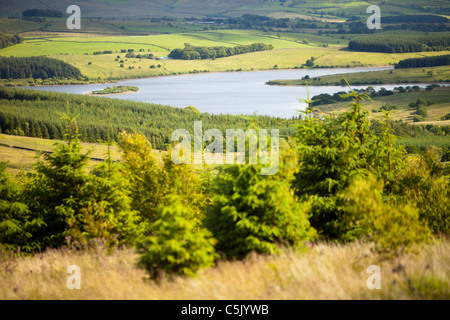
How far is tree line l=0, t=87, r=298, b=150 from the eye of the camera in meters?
121

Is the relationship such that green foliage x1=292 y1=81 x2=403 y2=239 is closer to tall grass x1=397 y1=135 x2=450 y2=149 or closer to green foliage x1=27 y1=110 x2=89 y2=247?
green foliage x1=27 y1=110 x2=89 y2=247

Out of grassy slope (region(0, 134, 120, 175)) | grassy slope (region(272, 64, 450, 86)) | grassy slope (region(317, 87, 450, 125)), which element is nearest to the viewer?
grassy slope (region(0, 134, 120, 175))

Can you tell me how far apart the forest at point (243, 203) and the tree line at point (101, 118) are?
90910 millimetres

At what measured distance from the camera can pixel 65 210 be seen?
48.5 ft

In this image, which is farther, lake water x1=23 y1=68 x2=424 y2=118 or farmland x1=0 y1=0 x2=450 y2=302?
lake water x1=23 y1=68 x2=424 y2=118

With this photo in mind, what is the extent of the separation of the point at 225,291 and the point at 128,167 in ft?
37.1

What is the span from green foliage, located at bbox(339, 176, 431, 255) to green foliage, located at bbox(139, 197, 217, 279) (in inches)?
164

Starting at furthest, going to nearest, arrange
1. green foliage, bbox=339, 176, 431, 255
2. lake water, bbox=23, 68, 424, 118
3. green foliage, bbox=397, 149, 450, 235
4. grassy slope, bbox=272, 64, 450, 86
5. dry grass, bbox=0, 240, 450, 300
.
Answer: grassy slope, bbox=272, 64, 450, 86 → lake water, bbox=23, 68, 424, 118 → green foliage, bbox=397, 149, 450, 235 → green foliage, bbox=339, 176, 431, 255 → dry grass, bbox=0, 240, 450, 300

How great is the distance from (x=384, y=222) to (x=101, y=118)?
140 m

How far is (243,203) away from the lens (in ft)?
36.3

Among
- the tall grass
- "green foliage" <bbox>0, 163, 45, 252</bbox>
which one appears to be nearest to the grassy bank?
the tall grass

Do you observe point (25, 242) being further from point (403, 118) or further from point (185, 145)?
point (403, 118)

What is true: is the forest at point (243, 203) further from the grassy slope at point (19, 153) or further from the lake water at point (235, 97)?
the lake water at point (235, 97)

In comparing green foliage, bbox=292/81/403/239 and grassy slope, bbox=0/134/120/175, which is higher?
green foliage, bbox=292/81/403/239
